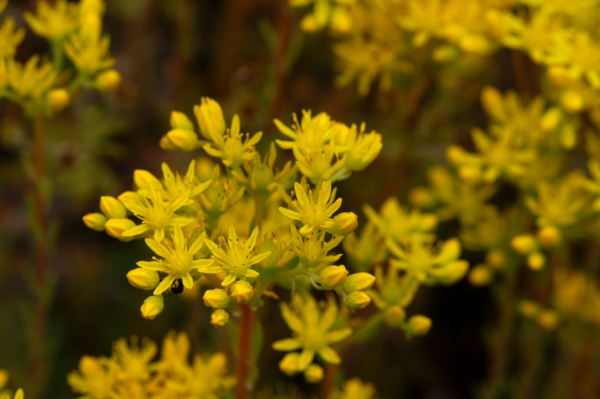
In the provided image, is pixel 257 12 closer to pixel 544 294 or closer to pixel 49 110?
pixel 49 110

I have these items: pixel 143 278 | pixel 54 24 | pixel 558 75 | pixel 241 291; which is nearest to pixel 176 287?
pixel 143 278

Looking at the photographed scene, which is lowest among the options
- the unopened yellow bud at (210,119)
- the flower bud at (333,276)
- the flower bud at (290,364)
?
the flower bud at (290,364)

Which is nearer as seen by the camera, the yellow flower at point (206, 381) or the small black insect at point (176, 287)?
the small black insect at point (176, 287)

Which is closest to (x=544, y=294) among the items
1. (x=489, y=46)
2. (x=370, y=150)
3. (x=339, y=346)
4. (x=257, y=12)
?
(x=489, y=46)

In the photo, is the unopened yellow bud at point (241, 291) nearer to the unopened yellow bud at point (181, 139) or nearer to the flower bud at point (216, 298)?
the flower bud at point (216, 298)

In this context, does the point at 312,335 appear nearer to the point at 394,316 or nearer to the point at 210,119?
the point at 394,316

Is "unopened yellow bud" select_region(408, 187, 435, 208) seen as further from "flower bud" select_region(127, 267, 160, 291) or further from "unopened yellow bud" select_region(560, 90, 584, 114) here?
"flower bud" select_region(127, 267, 160, 291)

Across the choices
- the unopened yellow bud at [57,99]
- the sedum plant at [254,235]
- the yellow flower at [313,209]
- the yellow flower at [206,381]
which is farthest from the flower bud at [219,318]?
the unopened yellow bud at [57,99]
